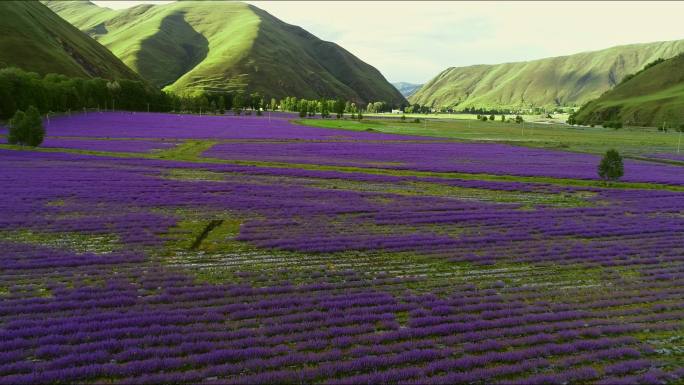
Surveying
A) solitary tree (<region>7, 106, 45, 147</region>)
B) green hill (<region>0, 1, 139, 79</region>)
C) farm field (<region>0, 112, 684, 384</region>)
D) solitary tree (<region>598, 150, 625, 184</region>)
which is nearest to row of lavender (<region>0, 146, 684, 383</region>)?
farm field (<region>0, 112, 684, 384</region>)

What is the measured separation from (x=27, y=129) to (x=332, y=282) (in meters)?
59.0

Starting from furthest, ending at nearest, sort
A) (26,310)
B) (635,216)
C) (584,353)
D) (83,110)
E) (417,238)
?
(83,110) < (635,216) < (417,238) < (26,310) < (584,353)

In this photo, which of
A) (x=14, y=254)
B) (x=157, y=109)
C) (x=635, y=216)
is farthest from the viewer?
(x=157, y=109)

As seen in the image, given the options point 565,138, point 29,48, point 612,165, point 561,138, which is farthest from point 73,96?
point 565,138

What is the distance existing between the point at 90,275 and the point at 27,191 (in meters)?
21.2

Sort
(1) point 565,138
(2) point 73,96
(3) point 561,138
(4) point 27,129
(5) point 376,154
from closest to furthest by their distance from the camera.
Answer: (4) point 27,129 → (5) point 376,154 → (2) point 73,96 → (3) point 561,138 → (1) point 565,138

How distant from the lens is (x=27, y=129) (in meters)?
59.2

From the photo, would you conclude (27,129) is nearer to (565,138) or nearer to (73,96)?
(73,96)

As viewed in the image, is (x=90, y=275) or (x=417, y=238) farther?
(x=417, y=238)

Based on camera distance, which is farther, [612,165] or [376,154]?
[376,154]

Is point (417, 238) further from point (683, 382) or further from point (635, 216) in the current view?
point (635, 216)

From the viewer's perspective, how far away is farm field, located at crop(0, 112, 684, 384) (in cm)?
1156

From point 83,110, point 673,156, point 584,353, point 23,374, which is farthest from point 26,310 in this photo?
point 83,110

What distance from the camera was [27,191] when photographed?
111 feet
